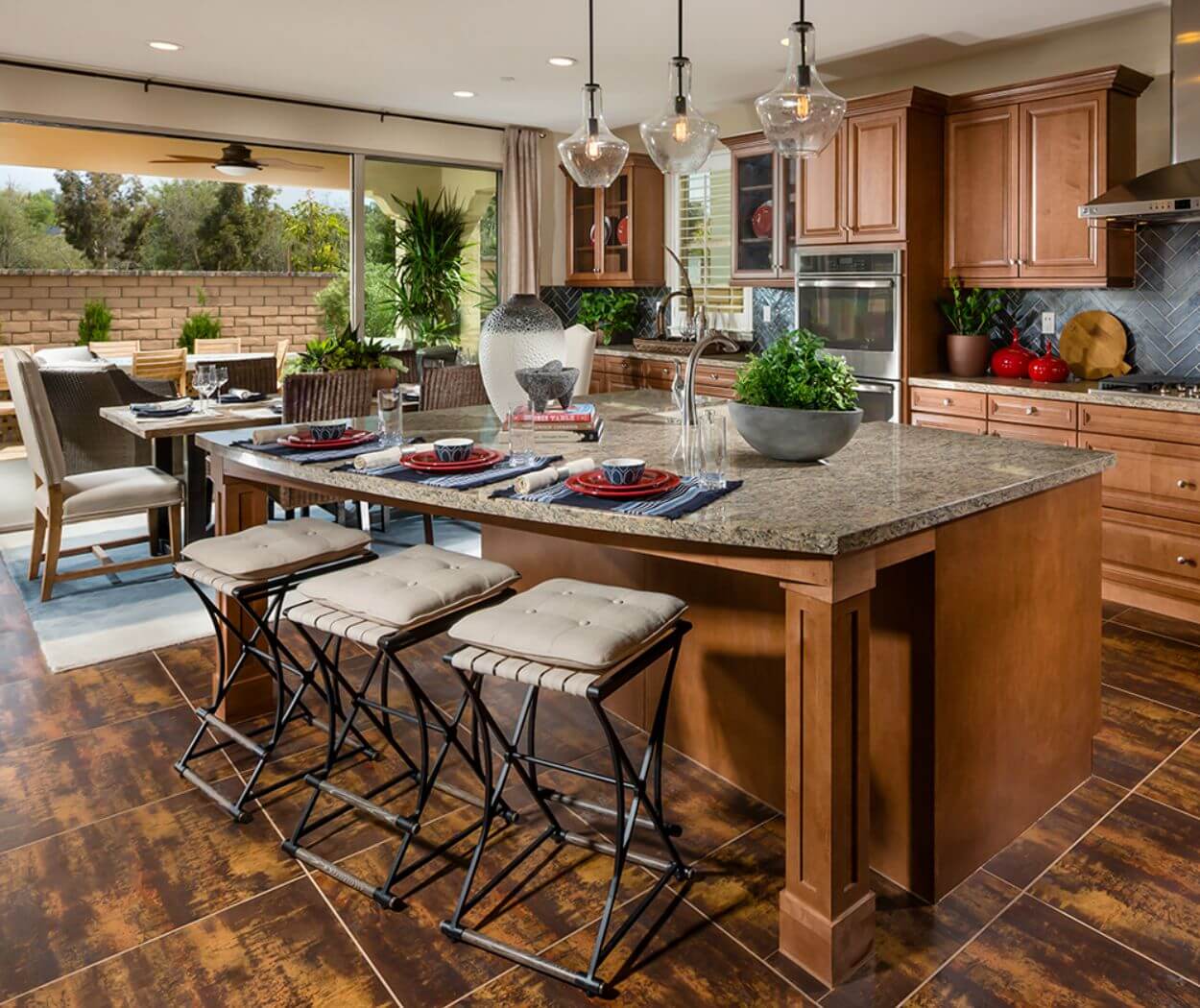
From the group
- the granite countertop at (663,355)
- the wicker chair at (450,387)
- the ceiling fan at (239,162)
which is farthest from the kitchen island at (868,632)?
the ceiling fan at (239,162)

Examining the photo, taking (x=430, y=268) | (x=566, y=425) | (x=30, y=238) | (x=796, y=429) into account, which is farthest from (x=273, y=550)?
(x=30, y=238)

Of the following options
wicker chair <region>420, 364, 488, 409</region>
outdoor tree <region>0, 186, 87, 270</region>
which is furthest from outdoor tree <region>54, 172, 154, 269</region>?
wicker chair <region>420, 364, 488, 409</region>

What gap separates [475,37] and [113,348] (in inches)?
220

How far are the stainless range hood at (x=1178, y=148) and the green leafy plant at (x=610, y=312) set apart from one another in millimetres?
3667

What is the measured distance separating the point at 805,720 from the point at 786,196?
177 inches

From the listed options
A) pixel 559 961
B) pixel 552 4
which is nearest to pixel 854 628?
pixel 559 961

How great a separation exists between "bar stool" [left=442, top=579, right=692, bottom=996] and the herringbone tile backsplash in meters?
3.58

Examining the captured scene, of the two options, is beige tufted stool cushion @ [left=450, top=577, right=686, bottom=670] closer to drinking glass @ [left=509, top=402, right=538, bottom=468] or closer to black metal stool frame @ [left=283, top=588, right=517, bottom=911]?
black metal stool frame @ [left=283, top=588, right=517, bottom=911]

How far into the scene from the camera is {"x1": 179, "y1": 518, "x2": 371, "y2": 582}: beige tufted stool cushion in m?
2.36

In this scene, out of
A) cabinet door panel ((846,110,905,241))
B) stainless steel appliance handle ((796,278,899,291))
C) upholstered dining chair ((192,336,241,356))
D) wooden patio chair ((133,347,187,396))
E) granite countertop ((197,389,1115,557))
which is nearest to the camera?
granite countertop ((197,389,1115,557))

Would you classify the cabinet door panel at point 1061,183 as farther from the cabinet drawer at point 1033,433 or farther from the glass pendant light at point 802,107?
the glass pendant light at point 802,107

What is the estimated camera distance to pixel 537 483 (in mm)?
2025

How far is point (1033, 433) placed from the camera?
4.31 metres

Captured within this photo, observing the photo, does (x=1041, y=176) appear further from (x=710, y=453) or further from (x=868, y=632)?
(x=868, y=632)
